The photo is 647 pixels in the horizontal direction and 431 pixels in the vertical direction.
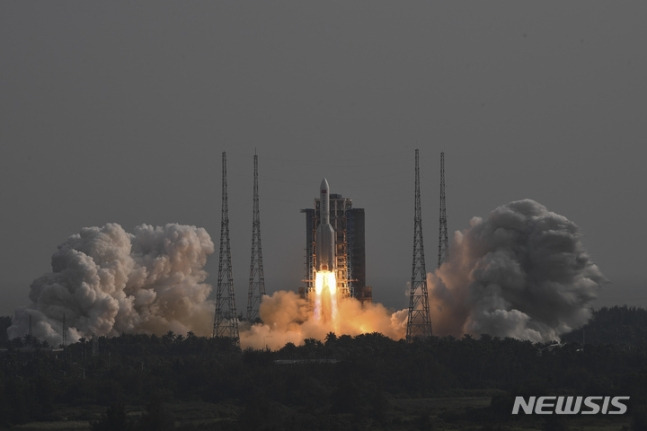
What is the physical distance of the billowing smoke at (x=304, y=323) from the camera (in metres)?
131

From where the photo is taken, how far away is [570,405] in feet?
341

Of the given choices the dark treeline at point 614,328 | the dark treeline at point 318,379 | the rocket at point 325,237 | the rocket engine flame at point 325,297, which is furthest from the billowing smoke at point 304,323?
the dark treeline at point 614,328

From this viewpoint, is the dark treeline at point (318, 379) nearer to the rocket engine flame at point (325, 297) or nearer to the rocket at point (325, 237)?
the rocket engine flame at point (325, 297)

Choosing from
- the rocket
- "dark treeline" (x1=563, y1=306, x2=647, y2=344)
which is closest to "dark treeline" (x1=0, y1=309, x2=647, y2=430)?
the rocket

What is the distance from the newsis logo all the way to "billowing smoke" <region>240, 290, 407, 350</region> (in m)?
27.0

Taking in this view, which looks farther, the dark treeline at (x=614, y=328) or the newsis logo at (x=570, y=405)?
the dark treeline at (x=614, y=328)

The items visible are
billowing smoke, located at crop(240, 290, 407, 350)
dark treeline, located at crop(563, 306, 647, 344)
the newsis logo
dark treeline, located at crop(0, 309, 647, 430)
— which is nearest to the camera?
dark treeline, located at crop(0, 309, 647, 430)

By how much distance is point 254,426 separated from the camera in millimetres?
95188

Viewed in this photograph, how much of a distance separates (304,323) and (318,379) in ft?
66.8

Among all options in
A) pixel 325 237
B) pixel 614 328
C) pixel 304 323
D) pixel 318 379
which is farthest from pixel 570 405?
pixel 614 328

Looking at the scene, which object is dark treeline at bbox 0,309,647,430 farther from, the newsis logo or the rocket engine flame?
the rocket engine flame

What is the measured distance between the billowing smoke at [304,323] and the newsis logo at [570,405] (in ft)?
88.7

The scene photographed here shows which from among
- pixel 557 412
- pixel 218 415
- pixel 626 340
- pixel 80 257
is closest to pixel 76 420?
pixel 218 415

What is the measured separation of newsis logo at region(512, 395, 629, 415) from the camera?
102169mm
